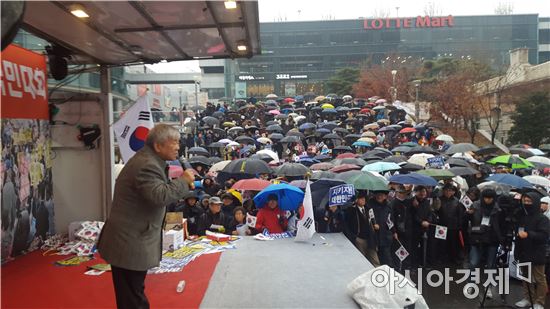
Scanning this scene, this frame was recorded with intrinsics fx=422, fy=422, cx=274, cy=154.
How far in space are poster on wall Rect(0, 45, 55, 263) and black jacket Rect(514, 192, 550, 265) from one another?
6.89 metres

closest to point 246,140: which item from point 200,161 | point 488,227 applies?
point 200,161

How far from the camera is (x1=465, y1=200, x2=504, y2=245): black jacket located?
275 inches

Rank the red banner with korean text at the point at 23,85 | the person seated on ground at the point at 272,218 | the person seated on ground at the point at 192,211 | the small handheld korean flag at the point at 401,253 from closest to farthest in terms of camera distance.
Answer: the red banner with korean text at the point at 23,85
the person seated on ground at the point at 272,218
the person seated on ground at the point at 192,211
the small handheld korean flag at the point at 401,253

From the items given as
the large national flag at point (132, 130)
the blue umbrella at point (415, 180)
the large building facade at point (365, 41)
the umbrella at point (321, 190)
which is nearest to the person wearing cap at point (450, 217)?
the blue umbrella at point (415, 180)

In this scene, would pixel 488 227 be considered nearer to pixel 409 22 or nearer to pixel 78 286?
pixel 78 286

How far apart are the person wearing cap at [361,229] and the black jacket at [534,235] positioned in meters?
2.18

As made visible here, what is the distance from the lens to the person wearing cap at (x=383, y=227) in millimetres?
7211

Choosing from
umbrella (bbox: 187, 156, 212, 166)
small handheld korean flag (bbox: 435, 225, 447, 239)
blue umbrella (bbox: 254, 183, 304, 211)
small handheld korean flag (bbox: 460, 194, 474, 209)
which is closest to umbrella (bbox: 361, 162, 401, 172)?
small handheld korean flag (bbox: 460, 194, 474, 209)

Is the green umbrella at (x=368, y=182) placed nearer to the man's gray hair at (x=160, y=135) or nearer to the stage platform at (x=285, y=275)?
the stage platform at (x=285, y=275)

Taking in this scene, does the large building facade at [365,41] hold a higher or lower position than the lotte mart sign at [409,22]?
lower

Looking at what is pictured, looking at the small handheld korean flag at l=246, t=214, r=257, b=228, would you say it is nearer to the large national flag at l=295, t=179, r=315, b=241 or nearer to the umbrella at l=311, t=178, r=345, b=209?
the large national flag at l=295, t=179, r=315, b=241

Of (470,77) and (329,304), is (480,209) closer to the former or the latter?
(329,304)

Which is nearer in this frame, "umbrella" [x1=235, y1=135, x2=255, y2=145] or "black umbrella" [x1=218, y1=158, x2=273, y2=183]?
"black umbrella" [x1=218, y1=158, x2=273, y2=183]

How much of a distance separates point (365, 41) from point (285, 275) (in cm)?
7165
